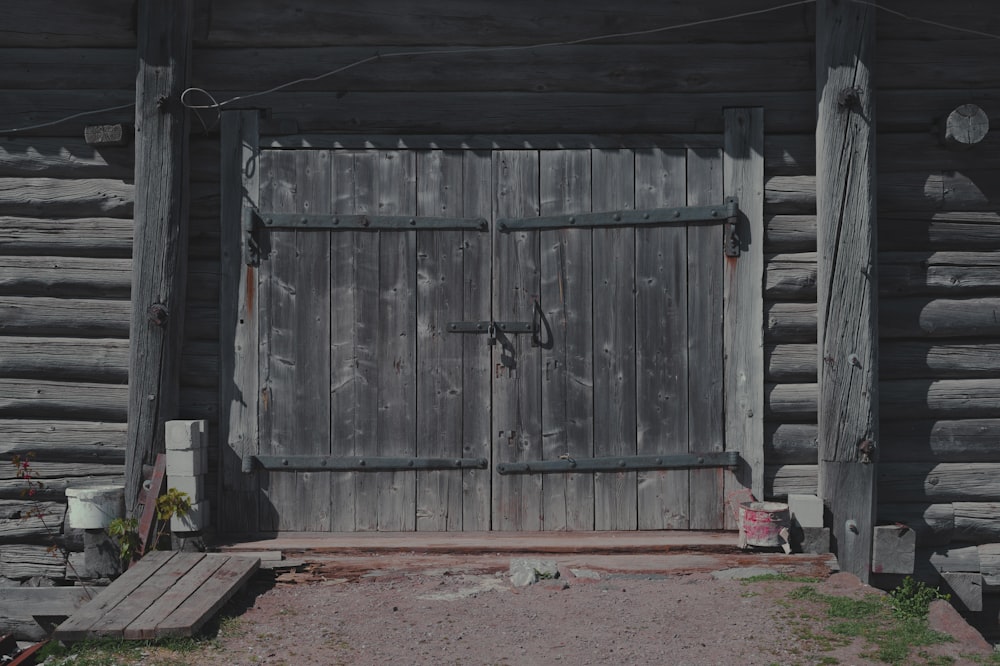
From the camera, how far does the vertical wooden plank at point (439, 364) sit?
5527 millimetres

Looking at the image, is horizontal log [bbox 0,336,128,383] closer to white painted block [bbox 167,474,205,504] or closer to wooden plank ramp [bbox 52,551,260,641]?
white painted block [bbox 167,474,205,504]

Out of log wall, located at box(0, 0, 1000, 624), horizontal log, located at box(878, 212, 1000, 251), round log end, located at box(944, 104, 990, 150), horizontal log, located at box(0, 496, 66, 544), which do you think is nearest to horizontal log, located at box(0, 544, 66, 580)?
horizontal log, located at box(0, 496, 66, 544)

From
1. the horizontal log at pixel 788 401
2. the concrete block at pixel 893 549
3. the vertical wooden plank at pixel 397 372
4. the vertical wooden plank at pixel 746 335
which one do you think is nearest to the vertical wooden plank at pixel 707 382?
the vertical wooden plank at pixel 746 335

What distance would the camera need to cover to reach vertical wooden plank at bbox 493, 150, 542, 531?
553 centimetres

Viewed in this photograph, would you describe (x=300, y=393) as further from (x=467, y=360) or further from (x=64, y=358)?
(x=64, y=358)

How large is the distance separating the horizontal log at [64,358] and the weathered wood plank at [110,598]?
1172 mm

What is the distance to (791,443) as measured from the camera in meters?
5.50

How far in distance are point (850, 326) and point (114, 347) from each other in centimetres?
436

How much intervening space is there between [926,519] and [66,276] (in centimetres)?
539

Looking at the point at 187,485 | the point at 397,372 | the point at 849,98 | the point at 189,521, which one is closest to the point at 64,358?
the point at 187,485

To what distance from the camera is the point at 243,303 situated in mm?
5531

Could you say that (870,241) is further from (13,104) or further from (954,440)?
(13,104)

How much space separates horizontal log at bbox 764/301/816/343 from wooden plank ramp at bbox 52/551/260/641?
3.22 m

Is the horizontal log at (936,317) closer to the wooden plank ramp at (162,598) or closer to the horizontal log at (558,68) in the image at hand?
the horizontal log at (558,68)
